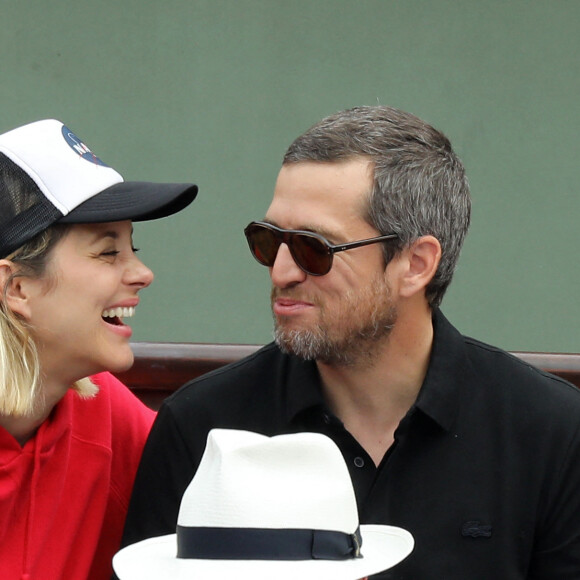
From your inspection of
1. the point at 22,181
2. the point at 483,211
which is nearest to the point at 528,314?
the point at 483,211

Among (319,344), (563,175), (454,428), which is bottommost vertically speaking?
(454,428)

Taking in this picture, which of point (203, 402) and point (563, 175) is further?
point (563, 175)

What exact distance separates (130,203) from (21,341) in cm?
39

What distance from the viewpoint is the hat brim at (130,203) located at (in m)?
2.70

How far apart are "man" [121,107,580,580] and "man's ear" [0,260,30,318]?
439mm

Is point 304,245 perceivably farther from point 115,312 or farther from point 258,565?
point 258,565

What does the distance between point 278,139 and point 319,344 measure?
1.27m

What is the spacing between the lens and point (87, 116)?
12.8ft

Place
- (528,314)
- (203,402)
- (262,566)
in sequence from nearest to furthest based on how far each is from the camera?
(262,566) < (203,402) < (528,314)

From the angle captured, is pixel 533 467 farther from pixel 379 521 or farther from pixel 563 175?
pixel 563 175

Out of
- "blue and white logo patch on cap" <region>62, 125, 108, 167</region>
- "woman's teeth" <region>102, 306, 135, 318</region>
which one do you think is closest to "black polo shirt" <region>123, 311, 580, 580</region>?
"woman's teeth" <region>102, 306, 135, 318</region>

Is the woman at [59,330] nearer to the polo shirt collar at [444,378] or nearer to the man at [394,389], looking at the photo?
the man at [394,389]

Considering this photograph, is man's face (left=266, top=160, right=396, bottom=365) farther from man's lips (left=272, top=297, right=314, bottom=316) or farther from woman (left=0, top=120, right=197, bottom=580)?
woman (left=0, top=120, right=197, bottom=580)

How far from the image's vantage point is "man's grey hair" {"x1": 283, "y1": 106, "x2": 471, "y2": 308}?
2.82 m
